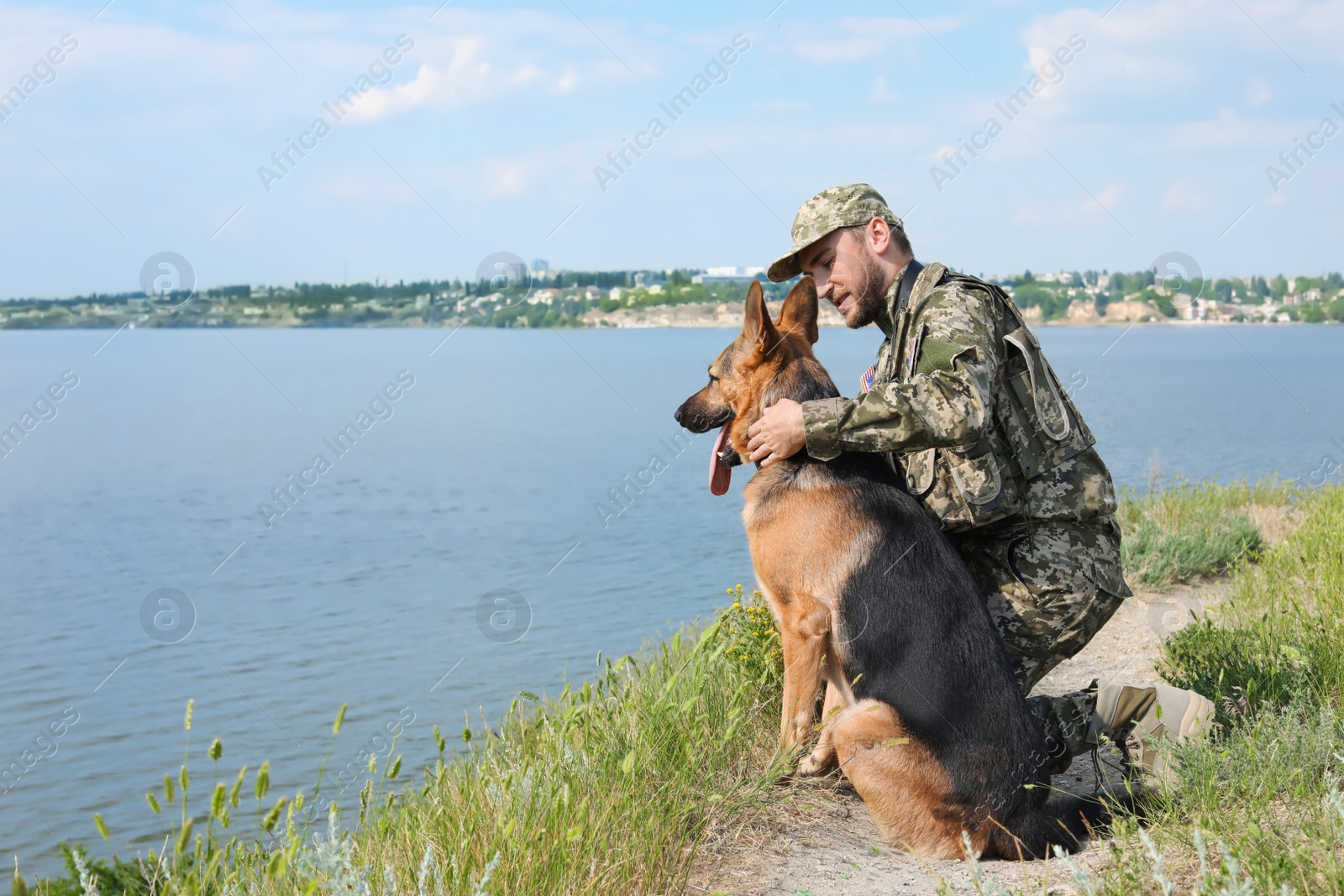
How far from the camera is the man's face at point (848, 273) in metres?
4.50

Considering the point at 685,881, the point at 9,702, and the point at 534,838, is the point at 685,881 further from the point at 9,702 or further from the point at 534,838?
the point at 9,702

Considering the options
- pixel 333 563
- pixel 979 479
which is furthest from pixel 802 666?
pixel 333 563

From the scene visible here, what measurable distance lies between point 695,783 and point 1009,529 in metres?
1.80

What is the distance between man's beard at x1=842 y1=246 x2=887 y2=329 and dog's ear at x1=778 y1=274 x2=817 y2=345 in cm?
19

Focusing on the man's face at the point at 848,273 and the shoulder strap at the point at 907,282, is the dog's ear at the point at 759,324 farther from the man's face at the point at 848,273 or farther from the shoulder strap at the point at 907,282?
the shoulder strap at the point at 907,282

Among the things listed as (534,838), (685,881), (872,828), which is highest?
(534,838)

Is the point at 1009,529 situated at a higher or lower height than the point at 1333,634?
higher

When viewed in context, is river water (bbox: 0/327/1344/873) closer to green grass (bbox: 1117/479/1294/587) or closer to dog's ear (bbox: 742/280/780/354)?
dog's ear (bbox: 742/280/780/354)

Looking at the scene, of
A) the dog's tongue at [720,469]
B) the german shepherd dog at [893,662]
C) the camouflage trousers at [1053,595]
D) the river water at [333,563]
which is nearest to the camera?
the german shepherd dog at [893,662]

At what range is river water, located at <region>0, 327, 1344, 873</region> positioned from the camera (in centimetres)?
861

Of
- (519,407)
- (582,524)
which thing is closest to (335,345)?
(519,407)

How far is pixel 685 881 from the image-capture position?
3.40 meters

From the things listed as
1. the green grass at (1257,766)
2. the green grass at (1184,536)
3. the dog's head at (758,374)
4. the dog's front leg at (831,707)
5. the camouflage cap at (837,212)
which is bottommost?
the green grass at (1184,536)

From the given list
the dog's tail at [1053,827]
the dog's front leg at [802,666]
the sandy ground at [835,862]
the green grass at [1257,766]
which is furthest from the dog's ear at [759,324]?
the green grass at [1257,766]
